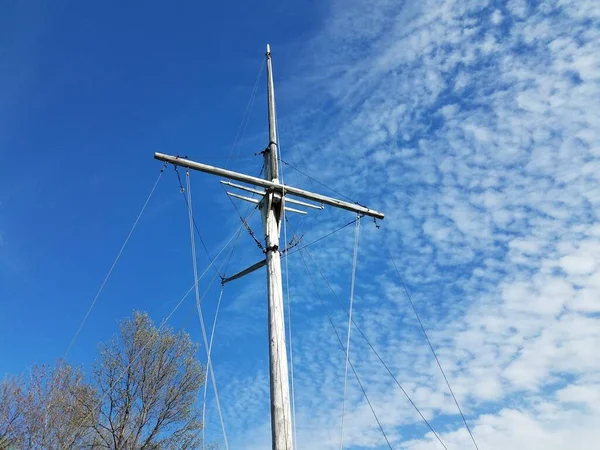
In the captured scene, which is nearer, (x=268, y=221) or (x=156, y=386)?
(x=268, y=221)

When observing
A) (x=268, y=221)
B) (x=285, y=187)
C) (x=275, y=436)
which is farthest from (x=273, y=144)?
(x=275, y=436)

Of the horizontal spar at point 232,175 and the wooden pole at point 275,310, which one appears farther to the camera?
→ the horizontal spar at point 232,175

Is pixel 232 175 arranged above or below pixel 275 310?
above

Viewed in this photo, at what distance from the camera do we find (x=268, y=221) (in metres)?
11.1

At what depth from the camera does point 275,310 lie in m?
9.69

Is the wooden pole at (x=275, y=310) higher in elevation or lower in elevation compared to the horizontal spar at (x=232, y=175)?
lower

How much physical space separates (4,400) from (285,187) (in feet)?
53.7

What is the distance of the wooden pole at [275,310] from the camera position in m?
8.53

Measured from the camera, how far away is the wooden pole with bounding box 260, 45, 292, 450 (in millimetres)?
8531

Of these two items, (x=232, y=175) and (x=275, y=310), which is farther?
(x=232, y=175)

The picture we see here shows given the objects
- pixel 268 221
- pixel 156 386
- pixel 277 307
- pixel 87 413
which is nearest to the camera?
pixel 277 307

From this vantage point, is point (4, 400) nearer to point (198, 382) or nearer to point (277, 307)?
point (198, 382)

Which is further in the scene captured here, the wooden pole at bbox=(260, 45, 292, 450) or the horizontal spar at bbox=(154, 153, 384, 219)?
the horizontal spar at bbox=(154, 153, 384, 219)

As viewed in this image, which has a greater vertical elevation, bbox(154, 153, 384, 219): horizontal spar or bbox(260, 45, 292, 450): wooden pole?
bbox(154, 153, 384, 219): horizontal spar
